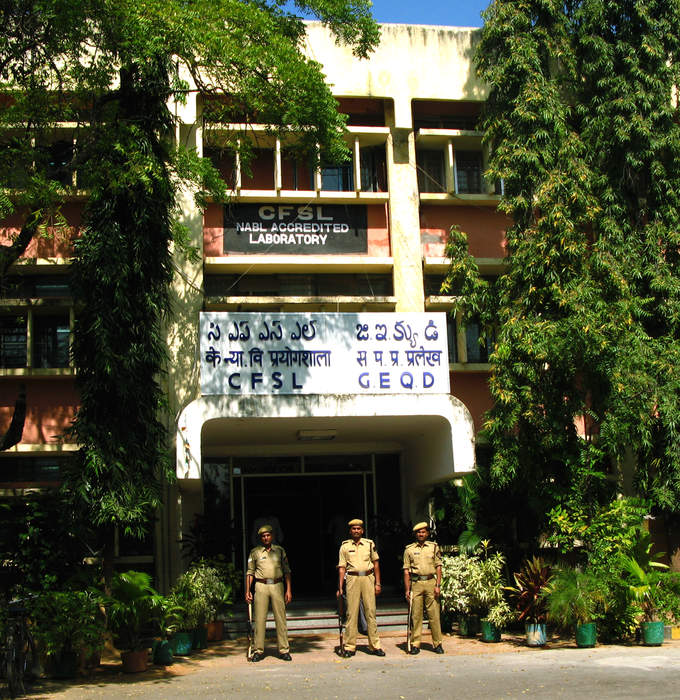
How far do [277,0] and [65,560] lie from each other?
8.92 meters

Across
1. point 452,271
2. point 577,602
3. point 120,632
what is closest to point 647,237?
point 452,271

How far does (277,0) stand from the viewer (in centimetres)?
1385

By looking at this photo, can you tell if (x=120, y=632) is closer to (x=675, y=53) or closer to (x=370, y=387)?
(x=370, y=387)

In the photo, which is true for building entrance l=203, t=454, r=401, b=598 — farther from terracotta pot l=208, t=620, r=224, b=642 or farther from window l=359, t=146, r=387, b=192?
window l=359, t=146, r=387, b=192

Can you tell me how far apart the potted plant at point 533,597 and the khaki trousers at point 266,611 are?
134 inches

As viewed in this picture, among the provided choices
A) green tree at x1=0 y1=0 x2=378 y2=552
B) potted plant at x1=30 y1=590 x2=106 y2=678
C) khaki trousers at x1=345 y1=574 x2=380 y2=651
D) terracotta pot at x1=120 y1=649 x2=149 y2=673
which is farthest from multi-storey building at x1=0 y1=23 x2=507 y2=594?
potted plant at x1=30 y1=590 x2=106 y2=678

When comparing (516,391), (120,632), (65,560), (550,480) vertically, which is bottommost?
(120,632)

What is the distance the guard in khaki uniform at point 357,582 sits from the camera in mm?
11359

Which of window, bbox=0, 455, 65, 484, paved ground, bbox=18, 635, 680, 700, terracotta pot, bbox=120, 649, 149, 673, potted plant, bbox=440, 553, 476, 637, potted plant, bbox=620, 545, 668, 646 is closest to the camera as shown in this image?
paved ground, bbox=18, 635, 680, 700

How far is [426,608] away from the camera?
11805mm

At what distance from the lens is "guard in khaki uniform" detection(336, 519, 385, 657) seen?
1136cm

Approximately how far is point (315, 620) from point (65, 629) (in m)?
4.93

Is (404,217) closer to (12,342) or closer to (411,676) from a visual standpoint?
(12,342)

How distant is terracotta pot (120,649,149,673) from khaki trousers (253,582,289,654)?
1398 millimetres
